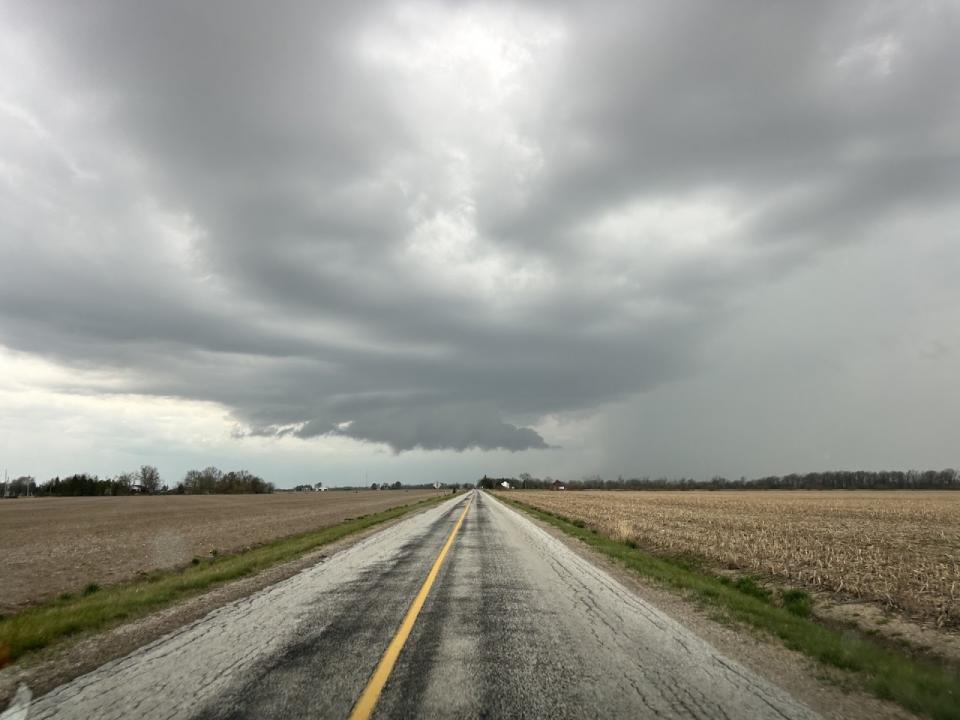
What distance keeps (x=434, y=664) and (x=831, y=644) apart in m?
5.76

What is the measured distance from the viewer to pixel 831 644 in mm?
7898

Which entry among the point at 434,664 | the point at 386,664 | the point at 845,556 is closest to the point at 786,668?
the point at 434,664

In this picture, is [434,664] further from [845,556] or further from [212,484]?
[212,484]

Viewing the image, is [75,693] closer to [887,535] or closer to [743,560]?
[743,560]

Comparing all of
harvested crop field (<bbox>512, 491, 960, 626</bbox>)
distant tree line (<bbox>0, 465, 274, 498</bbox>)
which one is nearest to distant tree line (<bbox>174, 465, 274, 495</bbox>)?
distant tree line (<bbox>0, 465, 274, 498</bbox>)

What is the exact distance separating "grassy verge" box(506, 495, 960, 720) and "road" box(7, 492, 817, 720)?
139 cm

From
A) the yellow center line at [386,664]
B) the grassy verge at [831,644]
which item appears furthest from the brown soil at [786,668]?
the yellow center line at [386,664]

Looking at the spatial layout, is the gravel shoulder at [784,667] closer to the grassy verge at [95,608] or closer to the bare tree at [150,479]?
the grassy verge at [95,608]

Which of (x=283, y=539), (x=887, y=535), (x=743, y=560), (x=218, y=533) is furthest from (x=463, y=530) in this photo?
(x=887, y=535)

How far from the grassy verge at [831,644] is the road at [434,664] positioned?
139 cm

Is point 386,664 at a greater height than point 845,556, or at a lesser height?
greater

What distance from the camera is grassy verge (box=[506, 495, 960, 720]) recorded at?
5.99m

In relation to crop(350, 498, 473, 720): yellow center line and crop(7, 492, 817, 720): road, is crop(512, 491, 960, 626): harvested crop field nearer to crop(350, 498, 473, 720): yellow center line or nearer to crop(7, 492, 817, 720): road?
crop(7, 492, 817, 720): road

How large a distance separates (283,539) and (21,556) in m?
10.3
